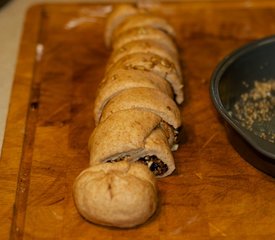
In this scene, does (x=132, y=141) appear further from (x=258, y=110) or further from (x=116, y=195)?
(x=258, y=110)

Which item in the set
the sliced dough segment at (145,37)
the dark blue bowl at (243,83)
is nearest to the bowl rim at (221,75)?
the dark blue bowl at (243,83)

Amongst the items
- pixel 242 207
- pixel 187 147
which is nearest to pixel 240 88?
pixel 187 147

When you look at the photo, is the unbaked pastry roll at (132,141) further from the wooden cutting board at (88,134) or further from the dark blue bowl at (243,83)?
the dark blue bowl at (243,83)

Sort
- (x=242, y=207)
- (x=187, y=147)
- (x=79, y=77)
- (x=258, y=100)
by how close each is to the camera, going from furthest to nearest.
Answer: (x=79, y=77)
(x=258, y=100)
(x=187, y=147)
(x=242, y=207)

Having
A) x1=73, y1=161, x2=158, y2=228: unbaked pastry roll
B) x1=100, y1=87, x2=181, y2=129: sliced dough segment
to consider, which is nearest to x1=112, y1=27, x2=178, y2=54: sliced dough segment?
x1=100, y1=87, x2=181, y2=129: sliced dough segment

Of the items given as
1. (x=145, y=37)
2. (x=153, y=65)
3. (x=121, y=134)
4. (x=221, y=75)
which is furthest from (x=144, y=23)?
(x=121, y=134)

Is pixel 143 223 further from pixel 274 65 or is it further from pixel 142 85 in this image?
pixel 274 65

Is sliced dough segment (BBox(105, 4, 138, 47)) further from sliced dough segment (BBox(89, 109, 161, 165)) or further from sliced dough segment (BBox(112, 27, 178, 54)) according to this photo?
sliced dough segment (BBox(89, 109, 161, 165))
